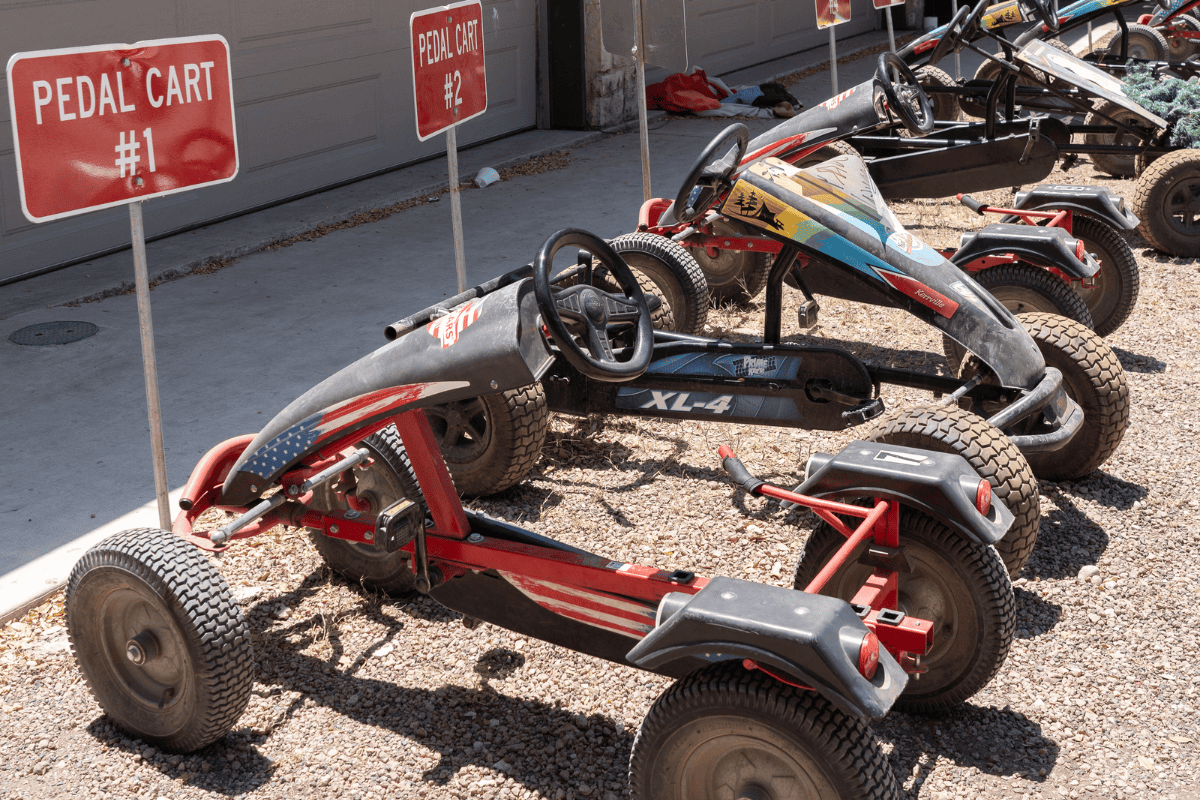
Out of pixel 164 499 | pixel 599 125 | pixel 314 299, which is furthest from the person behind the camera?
pixel 599 125

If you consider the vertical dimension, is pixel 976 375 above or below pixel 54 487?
above

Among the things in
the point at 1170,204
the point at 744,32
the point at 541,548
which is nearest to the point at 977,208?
the point at 1170,204

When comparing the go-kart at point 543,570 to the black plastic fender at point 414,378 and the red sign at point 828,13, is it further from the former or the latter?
the red sign at point 828,13

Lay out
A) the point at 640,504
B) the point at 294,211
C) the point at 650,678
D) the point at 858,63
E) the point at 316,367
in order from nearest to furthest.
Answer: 1. the point at 650,678
2. the point at 640,504
3. the point at 316,367
4. the point at 294,211
5. the point at 858,63

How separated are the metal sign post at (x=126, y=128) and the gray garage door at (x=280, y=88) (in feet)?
11.0

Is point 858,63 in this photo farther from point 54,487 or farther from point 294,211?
point 54,487

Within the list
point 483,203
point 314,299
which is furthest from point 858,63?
point 314,299

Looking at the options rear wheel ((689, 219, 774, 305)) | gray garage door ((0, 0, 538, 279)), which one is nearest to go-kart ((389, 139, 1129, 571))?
rear wheel ((689, 219, 774, 305))

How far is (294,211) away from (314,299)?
1.88m

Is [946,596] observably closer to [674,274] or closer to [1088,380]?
[1088,380]

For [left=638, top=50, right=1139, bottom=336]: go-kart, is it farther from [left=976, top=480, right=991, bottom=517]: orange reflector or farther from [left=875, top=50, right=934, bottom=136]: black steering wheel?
[left=976, top=480, right=991, bottom=517]: orange reflector

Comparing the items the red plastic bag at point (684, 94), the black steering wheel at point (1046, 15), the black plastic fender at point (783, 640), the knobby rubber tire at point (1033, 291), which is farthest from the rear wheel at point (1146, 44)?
the black plastic fender at point (783, 640)

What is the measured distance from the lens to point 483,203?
27.4ft

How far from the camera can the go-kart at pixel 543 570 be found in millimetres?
2318
